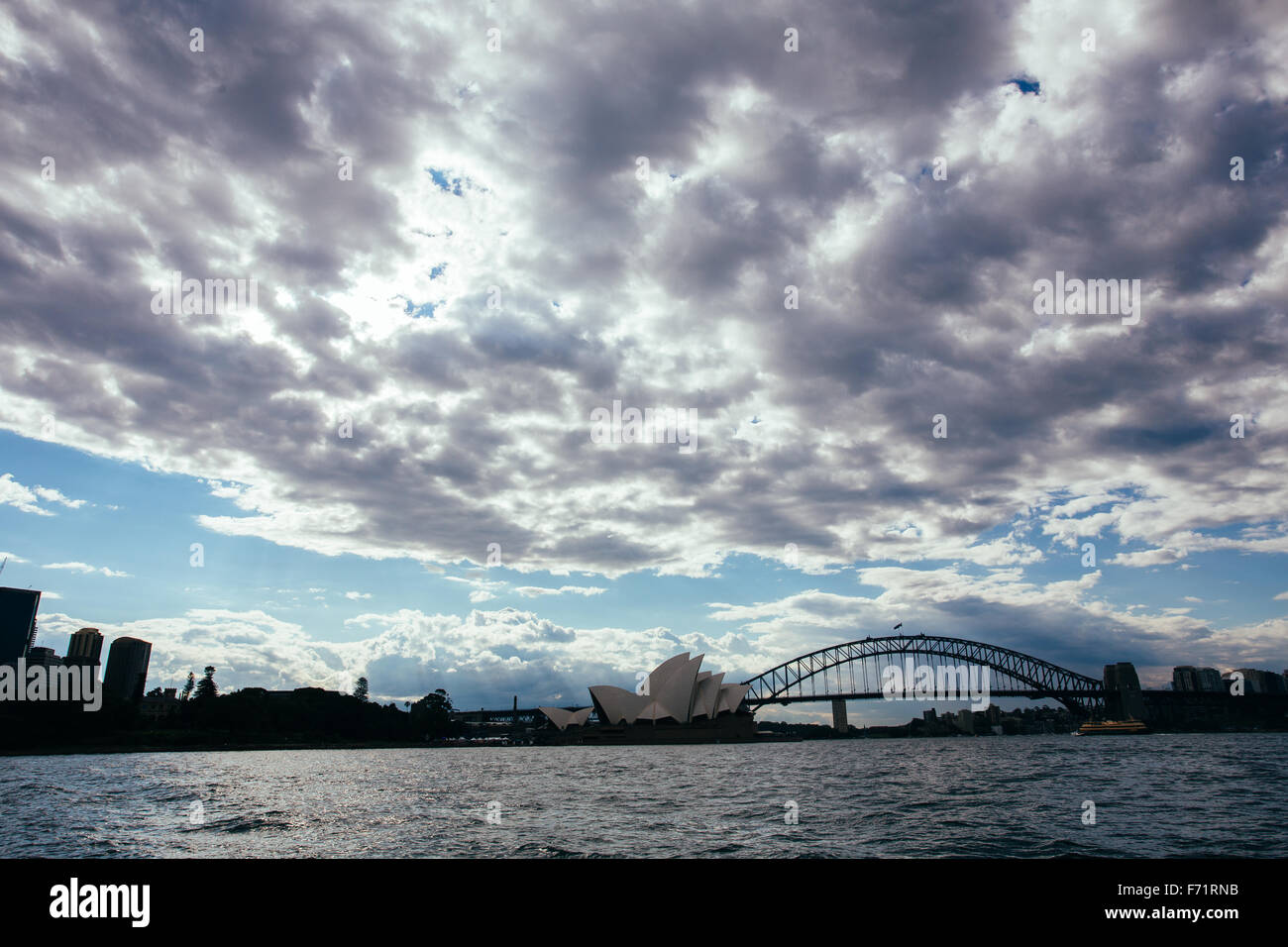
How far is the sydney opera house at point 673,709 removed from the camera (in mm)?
161125

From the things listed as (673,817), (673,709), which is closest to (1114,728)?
(673,709)

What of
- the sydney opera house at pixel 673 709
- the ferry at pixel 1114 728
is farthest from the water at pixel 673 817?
the ferry at pixel 1114 728

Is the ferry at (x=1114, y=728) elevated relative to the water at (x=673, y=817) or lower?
lower

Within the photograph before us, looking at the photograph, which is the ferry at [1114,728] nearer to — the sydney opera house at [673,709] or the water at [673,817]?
the sydney opera house at [673,709]

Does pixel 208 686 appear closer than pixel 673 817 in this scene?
No

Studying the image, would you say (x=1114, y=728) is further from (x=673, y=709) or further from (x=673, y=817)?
(x=673, y=817)

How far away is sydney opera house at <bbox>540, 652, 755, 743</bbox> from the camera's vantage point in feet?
529

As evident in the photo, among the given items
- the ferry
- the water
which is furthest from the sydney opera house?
the water

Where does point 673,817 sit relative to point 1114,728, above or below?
above

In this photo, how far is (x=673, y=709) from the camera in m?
162

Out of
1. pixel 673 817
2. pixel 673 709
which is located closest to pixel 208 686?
pixel 673 709
